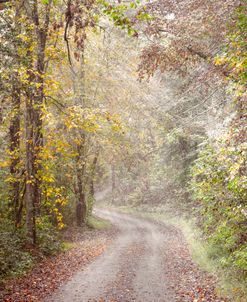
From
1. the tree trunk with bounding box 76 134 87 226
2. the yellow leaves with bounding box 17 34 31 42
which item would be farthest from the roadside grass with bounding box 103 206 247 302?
the yellow leaves with bounding box 17 34 31 42

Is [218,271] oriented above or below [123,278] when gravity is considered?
above

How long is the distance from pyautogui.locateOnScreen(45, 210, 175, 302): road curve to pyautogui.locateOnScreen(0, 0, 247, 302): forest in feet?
4.70

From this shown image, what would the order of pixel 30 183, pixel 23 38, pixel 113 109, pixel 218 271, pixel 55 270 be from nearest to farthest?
pixel 23 38
pixel 218 271
pixel 55 270
pixel 30 183
pixel 113 109

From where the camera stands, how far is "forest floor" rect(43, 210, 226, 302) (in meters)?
9.30

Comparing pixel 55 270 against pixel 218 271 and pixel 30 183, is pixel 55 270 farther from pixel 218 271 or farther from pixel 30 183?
pixel 218 271

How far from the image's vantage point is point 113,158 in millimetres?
25422

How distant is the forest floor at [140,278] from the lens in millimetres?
9305

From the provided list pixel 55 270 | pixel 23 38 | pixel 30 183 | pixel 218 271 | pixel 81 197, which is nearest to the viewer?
pixel 23 38

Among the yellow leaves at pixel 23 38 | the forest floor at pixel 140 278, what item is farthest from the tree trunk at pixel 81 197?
the yellow leaves at pixel 23 38

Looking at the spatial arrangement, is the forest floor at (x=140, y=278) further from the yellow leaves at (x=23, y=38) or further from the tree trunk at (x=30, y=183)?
the yellow leaves at (x=23, y=38)

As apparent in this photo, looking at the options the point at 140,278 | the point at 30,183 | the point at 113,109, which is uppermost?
the point at 113,109

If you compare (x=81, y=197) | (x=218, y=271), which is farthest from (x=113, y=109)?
(x=218, y=271)

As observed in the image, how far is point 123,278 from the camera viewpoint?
11266 mm

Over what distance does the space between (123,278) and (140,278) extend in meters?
0.56
